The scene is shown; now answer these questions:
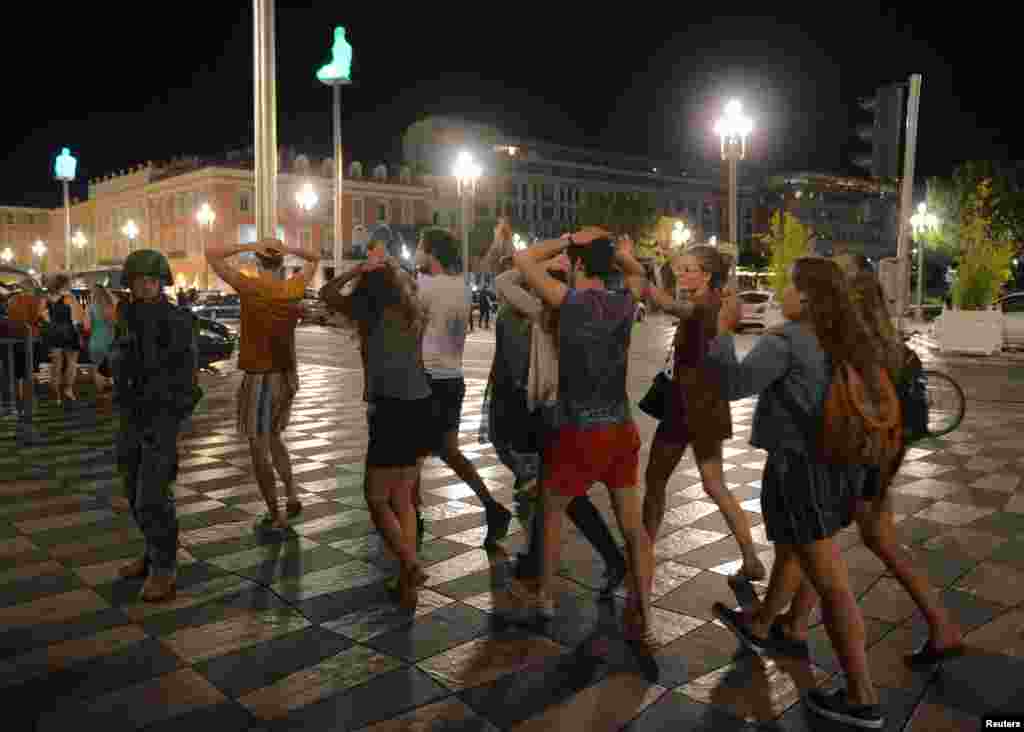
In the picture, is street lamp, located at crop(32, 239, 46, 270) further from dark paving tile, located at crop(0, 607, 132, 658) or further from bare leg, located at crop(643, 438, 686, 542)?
bare leg, located at crop(643, 438, 686, 542)

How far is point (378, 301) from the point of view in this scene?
4.20 metres

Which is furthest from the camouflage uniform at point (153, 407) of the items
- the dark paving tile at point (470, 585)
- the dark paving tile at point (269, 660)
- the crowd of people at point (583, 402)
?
the dark paving tile at point (470, 585)

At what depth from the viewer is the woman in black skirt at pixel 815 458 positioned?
2947 mm

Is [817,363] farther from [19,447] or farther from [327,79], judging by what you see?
[327,79]

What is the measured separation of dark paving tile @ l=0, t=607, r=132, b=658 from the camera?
12.0 ft

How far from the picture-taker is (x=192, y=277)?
66625 millimetres

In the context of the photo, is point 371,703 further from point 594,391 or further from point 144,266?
point 144,266

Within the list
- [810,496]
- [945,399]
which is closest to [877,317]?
[810,496]

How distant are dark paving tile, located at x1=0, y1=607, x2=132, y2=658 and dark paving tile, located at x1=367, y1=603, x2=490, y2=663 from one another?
50.2 inches

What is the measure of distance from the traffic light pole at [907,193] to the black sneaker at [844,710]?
10.3 meters

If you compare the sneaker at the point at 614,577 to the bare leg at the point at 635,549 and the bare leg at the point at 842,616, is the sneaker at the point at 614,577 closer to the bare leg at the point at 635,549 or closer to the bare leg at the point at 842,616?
the bare leg at the point at 635,549

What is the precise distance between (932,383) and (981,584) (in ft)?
14.3

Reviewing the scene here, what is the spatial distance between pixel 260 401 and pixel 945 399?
639cm

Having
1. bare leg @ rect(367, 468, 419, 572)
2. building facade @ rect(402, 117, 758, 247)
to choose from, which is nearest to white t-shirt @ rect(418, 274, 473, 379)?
bare leg @ rect(367, 468, 419, 572)
